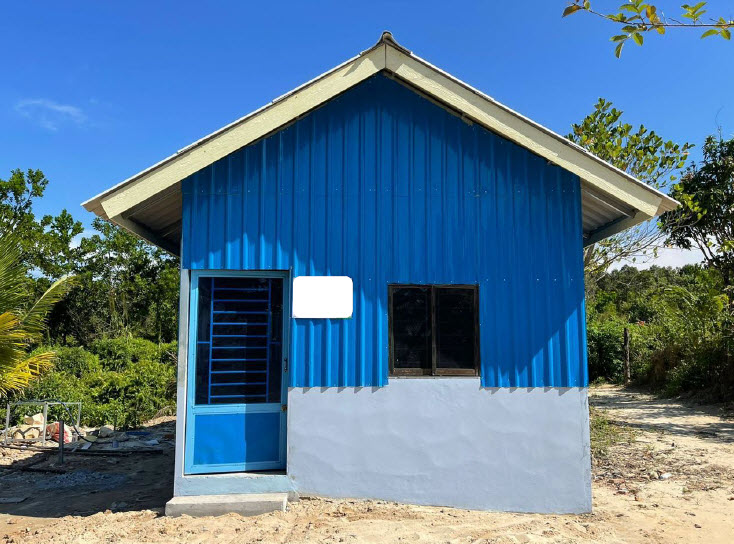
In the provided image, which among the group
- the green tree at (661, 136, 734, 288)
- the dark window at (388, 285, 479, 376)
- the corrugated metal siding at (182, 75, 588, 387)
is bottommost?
the dark window at (388, 285, 479, 376)

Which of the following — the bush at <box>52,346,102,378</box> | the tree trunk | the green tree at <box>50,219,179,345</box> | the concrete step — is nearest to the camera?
the concrete step

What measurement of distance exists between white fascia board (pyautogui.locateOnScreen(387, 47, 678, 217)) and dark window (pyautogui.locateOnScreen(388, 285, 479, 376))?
171cm

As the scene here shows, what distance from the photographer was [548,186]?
19.8ft

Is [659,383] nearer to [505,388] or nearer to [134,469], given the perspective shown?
[505,388]

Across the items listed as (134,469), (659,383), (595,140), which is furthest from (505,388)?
(659,383)

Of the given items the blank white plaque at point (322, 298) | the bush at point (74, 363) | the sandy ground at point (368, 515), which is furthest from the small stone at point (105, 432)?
the blank white plaque at point (322, 298)

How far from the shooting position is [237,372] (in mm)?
5938

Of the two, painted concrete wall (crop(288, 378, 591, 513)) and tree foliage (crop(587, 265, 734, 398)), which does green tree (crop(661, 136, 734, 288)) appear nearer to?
tree foliage (crop(587, 265, 734, 398))

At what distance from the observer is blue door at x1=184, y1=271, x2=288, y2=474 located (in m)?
5.76

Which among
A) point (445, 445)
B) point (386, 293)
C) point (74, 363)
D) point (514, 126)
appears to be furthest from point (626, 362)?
point (74, 363)

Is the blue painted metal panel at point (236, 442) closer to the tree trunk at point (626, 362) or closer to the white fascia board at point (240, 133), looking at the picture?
the white fascia board at point (240, 133)

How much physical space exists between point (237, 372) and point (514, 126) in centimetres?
412

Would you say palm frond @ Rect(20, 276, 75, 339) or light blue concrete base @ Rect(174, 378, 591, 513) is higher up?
palm frond @ Rect(20, 276, 75, 339)

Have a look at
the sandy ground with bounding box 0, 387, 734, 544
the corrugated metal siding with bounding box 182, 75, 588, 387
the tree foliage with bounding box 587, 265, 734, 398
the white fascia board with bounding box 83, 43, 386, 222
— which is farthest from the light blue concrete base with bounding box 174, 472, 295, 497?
the tree foliage with bounding box 587, 265, 734, 398
